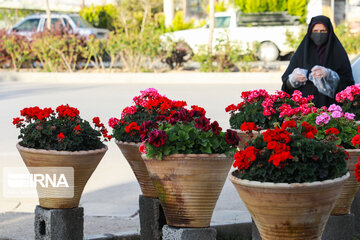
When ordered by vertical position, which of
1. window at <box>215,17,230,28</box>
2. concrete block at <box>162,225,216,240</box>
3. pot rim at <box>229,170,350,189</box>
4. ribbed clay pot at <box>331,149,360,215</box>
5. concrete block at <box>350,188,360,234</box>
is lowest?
concrete block at <box>350,188,360,234</box>

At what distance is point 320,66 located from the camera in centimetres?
536

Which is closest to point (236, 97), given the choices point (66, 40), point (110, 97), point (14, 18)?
point (110, 97)

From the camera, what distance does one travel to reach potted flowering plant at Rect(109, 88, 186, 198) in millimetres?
4191

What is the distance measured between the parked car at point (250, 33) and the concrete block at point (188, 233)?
1807 cm

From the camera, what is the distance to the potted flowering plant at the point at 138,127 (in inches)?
165

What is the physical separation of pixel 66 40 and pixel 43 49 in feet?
2.15

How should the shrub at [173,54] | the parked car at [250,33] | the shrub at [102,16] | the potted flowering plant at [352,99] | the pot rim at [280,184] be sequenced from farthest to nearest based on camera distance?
the shrub at [102,16], the parked car at [250,33], the shrub at [173,54], the potted flowering plant at [352,99], the pot rim at [280,184]

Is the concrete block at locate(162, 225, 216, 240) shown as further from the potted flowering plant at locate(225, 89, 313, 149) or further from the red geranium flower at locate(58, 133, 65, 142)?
the potted flowering plant at locate(225, 89, 313, 149)

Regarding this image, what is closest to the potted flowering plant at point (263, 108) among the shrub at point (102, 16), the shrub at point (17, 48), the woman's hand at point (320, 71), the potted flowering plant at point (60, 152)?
the woman's hand at point (320, 71)

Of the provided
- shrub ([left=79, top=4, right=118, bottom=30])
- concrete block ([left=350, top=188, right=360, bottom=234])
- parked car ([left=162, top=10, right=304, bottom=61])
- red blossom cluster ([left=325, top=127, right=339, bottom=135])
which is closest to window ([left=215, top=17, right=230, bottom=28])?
parked car ([left=162, top=10, right=304, bottom=61])

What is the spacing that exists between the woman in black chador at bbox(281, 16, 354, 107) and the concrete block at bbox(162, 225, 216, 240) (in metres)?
2.11

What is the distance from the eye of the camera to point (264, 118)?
4730 millimetres

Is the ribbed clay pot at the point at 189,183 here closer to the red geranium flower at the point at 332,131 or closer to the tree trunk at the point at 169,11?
the red geranium flower at the point at 332,131

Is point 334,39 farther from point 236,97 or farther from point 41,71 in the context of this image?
point 41,71
